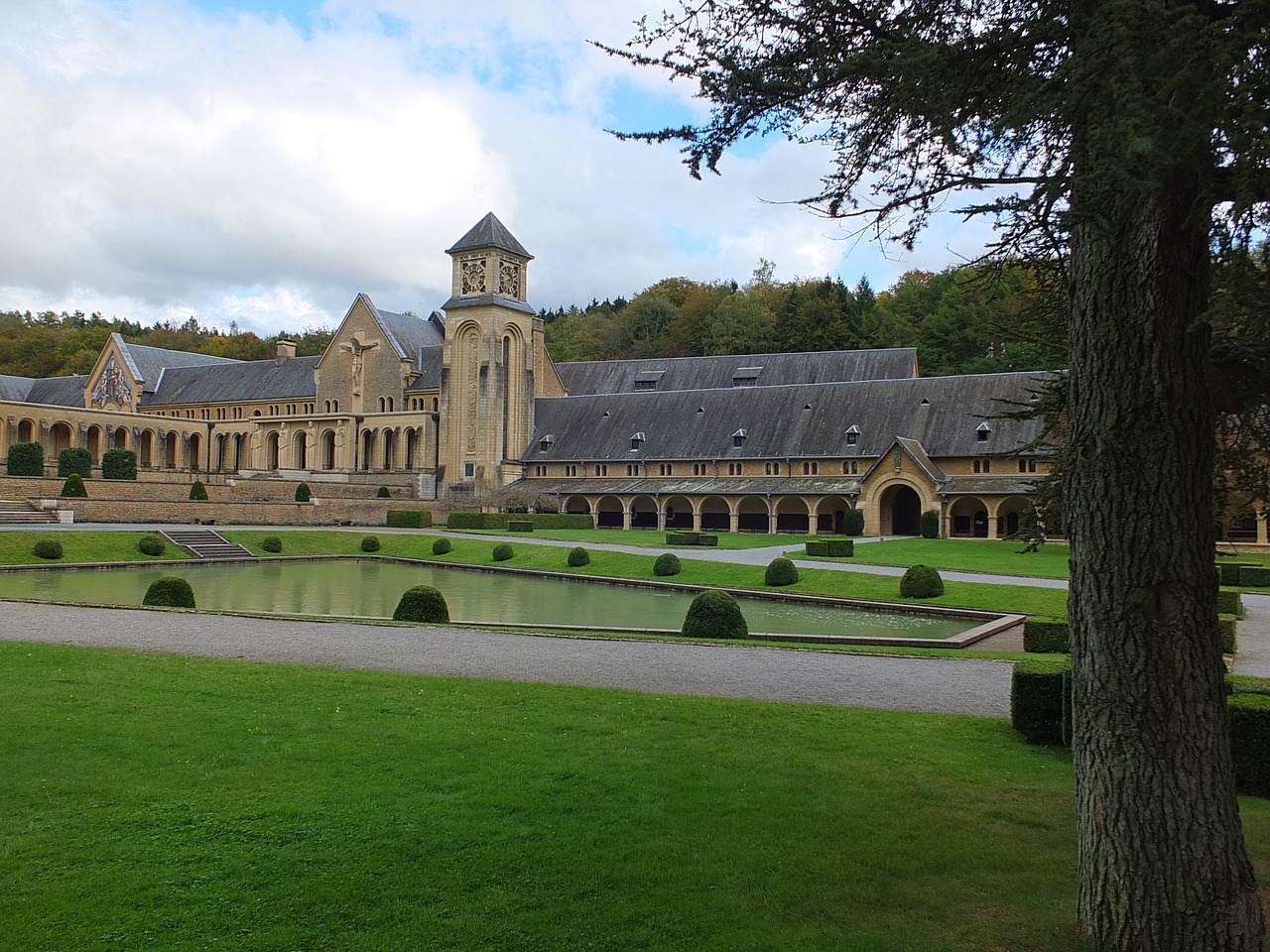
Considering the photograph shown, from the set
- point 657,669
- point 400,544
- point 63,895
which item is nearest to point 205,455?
point 400,544

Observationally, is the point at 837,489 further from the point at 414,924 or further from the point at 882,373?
the point at 414,924

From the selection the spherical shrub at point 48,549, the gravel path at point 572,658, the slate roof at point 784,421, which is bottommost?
the gravel path at point 572,658

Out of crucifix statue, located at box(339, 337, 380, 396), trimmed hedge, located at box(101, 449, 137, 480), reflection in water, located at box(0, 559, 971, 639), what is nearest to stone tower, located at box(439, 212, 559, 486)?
crucifix statue, located at box(339, 337, 380, 396)

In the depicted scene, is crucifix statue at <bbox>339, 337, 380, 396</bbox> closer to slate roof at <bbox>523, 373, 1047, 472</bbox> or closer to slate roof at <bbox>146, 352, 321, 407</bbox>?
slate roof at <bbox>146, 352, 321, 407</bbox>

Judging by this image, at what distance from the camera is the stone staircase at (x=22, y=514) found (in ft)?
125

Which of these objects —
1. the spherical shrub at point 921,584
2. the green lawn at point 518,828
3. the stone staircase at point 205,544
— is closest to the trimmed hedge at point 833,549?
the spherical shrub at point 921,584

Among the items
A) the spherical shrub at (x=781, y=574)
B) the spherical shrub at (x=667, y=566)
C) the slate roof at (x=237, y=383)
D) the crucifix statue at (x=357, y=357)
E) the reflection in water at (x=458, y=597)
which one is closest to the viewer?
the reflection in water at (x=458, y=597)

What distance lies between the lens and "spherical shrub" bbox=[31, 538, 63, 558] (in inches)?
1216

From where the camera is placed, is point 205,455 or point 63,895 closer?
point 63,895

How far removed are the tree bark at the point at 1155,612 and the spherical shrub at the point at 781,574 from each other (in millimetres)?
21112

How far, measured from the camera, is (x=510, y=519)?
48688mm

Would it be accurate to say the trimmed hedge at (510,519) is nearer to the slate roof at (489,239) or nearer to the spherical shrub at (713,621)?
the slate roof at (489,239)

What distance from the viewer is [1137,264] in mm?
4402

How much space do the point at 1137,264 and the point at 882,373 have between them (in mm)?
55752
